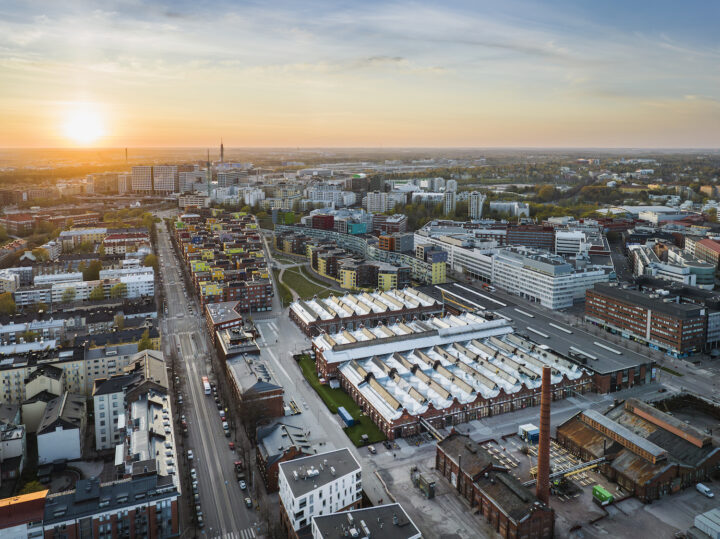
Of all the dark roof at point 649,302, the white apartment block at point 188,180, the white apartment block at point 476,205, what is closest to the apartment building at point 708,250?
the dark roof at point 649,302

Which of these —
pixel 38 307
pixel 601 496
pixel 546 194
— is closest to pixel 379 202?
pixel 546 194

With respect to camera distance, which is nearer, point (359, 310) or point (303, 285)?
point (359, 310)

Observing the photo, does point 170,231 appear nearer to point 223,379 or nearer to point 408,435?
point 223,379

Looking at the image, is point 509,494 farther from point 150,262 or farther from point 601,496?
point 150,262

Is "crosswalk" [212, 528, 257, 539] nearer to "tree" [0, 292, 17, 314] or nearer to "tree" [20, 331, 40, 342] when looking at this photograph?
"tree" [20, 331, 40, 342]

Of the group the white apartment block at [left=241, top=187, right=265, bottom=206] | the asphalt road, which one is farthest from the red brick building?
the white apartment block at [left=241, top=187, right=265, bottom=206]

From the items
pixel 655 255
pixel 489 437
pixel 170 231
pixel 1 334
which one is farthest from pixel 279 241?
pixel 489 437

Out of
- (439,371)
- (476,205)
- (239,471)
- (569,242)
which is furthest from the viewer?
(476,205)

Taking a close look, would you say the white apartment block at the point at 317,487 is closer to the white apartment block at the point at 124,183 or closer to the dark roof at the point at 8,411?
the dark roof at the point at 8,411
